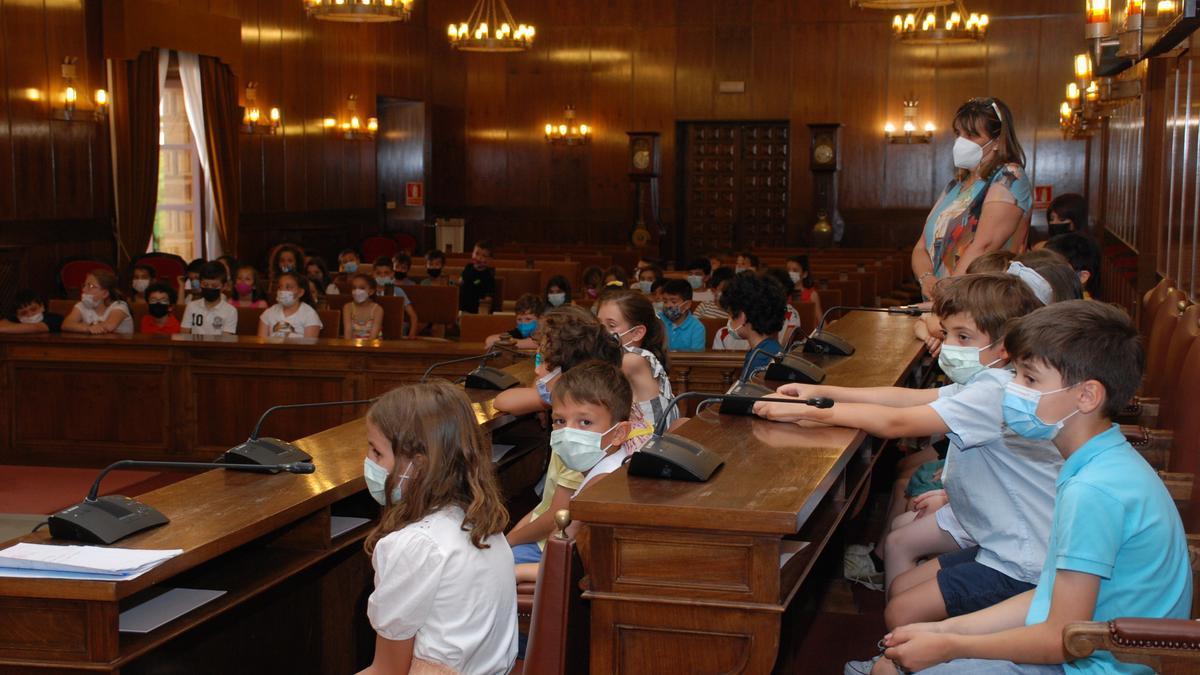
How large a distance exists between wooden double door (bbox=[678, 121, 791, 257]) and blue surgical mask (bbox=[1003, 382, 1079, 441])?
18.3 metres

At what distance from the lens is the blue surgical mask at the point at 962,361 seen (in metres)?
3.34

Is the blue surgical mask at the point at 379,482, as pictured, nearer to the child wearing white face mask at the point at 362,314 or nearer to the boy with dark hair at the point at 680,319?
the boy with dark hair at the point at 680,319

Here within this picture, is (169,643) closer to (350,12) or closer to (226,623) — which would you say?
(226,623)

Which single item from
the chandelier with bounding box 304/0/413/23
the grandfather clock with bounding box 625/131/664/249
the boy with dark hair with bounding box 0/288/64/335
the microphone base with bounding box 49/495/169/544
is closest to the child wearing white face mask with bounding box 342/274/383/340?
the boy with dark hair with bounding box 0/288/64/335

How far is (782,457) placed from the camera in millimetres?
2977

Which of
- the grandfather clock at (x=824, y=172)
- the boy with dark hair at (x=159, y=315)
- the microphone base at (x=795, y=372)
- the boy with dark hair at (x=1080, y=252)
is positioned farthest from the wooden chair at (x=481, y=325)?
the grandfather clock at (x=824, y=172)

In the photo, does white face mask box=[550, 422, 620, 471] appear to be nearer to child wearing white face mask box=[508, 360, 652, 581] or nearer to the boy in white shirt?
child wearing white face mask box=[508, 360, 652, 581]

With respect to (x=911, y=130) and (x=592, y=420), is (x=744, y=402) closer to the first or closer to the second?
(x=592, y=420)

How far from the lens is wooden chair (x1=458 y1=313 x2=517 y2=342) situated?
27.5ft

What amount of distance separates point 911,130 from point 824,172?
147 cm

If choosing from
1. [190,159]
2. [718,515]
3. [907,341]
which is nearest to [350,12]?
[190,159]

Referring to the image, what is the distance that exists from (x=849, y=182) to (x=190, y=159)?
10233 mm

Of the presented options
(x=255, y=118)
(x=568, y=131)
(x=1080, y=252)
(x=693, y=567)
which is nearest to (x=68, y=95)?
(x=255, y=118)

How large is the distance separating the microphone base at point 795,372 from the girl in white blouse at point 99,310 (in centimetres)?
559
